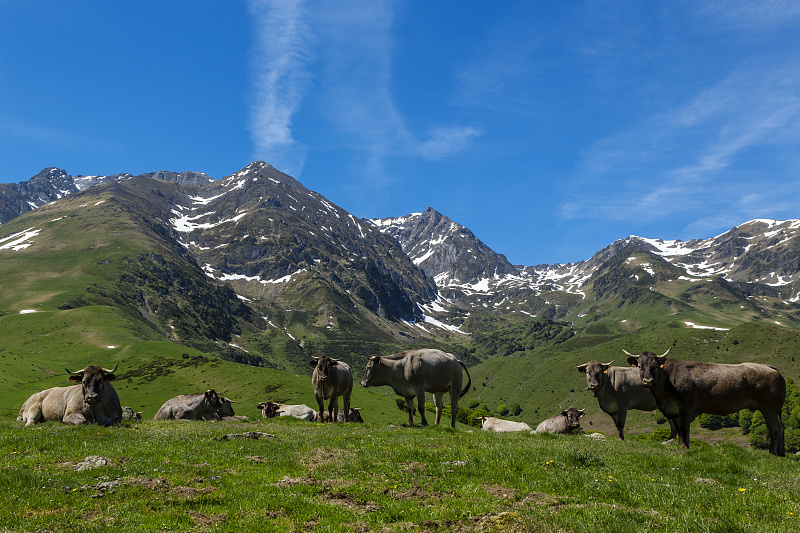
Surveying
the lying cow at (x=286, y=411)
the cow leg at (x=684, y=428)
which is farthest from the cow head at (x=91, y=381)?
the cow leg at (x=684, y=428)

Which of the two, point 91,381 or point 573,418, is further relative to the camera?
point 573,418

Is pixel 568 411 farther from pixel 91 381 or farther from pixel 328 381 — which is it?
pixel 91 381

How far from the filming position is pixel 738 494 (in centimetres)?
1223

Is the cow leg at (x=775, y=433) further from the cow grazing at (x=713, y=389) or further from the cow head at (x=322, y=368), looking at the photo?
the cow head at (x=322, y=368)

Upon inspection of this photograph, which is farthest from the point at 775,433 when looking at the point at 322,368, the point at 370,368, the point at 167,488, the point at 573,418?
the point at 167,488

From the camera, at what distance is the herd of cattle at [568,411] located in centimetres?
2084

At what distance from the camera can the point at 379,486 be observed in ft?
42.5

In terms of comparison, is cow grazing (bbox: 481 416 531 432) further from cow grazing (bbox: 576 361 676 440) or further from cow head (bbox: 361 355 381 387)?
cow head (bbox: 361 355 381 387)

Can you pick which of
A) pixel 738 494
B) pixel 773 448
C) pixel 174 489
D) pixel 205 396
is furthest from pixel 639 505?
pixel 205 396

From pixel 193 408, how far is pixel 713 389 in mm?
37481

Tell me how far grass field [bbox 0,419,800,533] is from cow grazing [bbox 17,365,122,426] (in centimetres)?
360

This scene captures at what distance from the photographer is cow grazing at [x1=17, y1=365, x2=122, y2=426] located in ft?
74.5

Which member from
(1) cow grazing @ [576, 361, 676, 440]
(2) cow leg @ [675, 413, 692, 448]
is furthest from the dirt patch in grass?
(1) cow grazing @ [576, 361, 676, 440]

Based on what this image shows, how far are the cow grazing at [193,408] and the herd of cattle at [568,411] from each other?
0.08 metres
